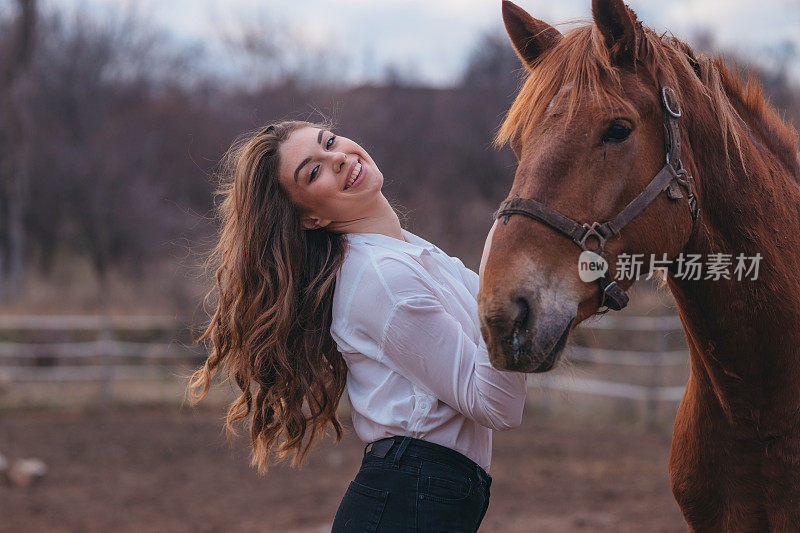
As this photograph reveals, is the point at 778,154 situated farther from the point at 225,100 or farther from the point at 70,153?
the point at 225,100

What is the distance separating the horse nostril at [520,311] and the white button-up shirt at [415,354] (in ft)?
0.63

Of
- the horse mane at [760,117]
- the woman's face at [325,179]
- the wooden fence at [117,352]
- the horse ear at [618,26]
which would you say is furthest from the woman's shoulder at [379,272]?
the wooden fence at [117,352]

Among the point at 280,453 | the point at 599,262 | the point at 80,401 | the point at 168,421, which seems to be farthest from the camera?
the point at 80,401

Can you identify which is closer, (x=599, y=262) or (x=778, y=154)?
(x=599, y=262)

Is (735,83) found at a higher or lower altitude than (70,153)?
higher

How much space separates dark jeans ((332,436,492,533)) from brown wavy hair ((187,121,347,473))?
11.9 inches

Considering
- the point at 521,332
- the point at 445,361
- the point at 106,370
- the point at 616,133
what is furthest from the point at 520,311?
the point at 106,370

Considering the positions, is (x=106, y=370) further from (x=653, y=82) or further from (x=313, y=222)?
(x=653, y=82)

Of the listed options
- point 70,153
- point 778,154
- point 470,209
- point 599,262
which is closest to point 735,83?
point 778,154

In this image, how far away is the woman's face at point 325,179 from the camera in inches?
74.8

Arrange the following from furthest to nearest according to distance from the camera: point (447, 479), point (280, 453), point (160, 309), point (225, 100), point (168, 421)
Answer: point (225, 100) → point (160, 309) → point (168, 421) → point (280, 453) → point (447, 479)

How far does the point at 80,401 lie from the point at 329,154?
8.63 meters

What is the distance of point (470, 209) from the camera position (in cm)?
1845

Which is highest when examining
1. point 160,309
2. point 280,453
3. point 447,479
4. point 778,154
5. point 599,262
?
point 778,154
